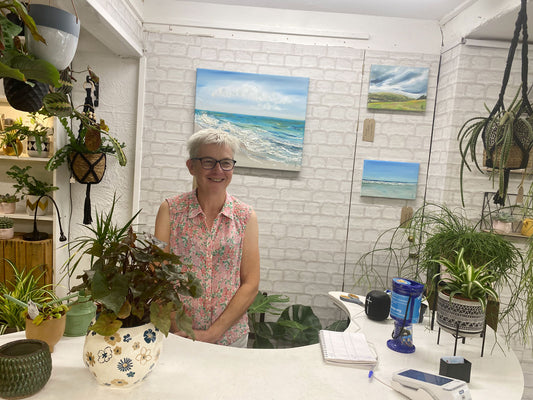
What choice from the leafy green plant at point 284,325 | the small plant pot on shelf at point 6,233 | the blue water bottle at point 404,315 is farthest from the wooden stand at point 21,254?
the blue water bottle at point 404,315

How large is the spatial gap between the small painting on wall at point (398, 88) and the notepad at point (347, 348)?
2.06 metres

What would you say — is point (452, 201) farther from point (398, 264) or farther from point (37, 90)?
point (37, 90)

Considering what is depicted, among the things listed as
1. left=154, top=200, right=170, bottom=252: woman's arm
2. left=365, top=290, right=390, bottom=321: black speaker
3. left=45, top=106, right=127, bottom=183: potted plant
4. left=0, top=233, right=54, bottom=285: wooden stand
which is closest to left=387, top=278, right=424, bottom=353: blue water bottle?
left=365, top=290, right=390, bottom=321: black speaker

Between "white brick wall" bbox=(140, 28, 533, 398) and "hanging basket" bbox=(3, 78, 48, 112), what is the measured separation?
6.68ft

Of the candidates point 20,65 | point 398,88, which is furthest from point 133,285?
point 398,88

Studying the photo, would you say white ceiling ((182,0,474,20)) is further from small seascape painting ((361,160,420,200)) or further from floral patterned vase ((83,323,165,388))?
floral patterned vase ((83,323,165,388))

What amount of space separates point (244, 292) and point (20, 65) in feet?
3.84

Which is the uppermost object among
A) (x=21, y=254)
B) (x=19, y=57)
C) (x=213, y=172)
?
(x=19, y=57)

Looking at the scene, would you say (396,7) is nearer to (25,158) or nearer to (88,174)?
(88,174)

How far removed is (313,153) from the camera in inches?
121

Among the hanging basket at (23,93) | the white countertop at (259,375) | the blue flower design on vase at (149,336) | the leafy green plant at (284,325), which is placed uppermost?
the hanging basket at (23,93)

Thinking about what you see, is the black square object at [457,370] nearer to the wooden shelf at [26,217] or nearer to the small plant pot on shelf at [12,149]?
the wooden shelf at [26,217]

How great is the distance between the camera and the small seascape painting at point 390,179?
A: 120 inches

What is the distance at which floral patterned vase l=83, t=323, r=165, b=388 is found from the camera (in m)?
1.01
